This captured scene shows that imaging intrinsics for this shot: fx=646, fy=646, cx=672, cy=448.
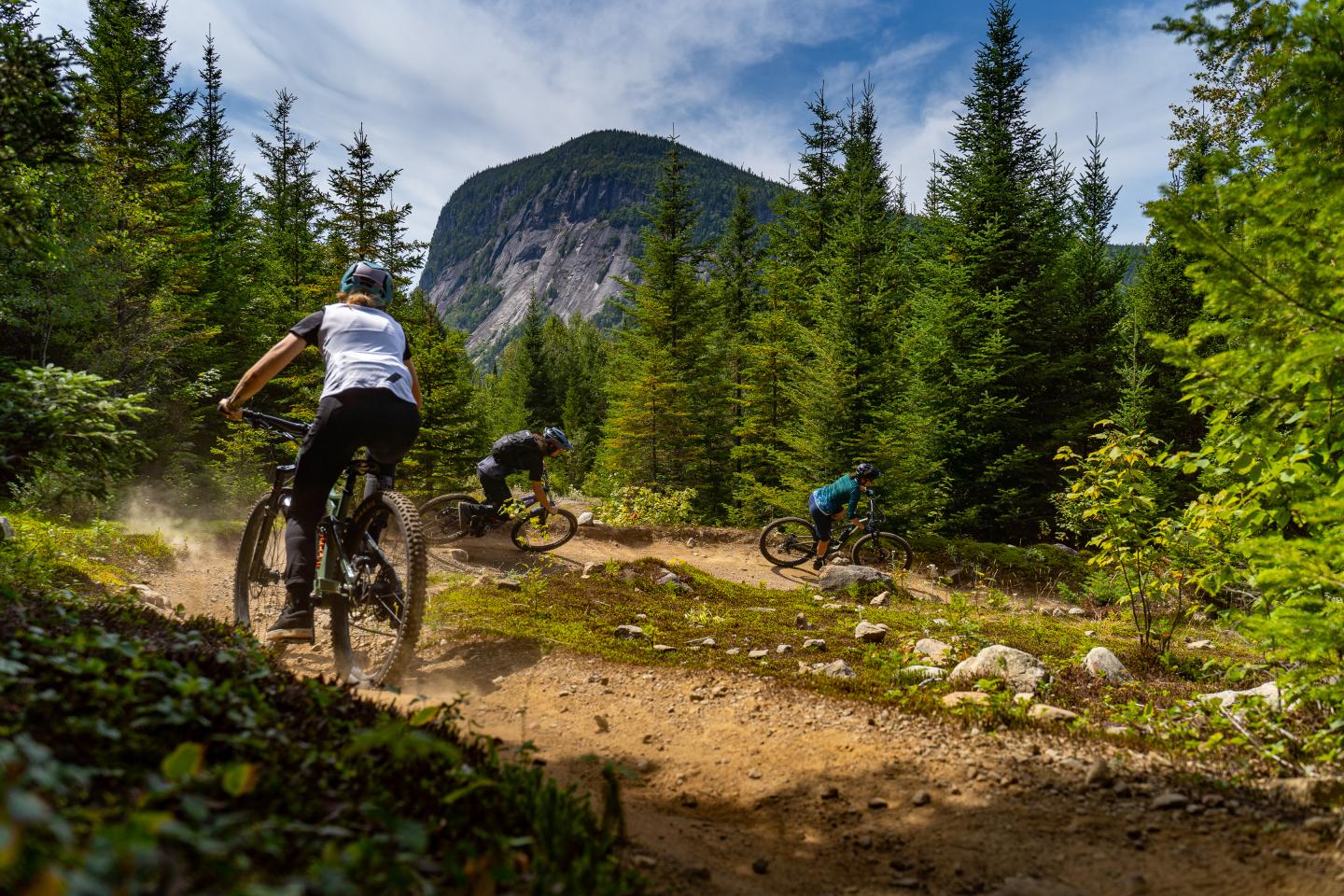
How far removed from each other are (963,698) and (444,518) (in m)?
9.18

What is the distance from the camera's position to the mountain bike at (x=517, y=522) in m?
11.0

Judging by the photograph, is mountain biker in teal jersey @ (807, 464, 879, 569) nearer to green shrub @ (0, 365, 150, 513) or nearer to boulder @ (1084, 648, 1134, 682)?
boulder @ (1084, 648, 1134, 682)

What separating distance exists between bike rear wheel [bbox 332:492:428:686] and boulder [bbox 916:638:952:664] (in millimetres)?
3850

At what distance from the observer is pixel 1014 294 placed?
17.8m

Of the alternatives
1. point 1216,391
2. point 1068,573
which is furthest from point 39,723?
point 1068,573

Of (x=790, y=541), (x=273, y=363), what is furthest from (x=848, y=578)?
(x=273, y=363)

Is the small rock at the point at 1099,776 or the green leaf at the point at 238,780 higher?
the green leaf at the point at 238,780

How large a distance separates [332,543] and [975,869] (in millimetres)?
4011

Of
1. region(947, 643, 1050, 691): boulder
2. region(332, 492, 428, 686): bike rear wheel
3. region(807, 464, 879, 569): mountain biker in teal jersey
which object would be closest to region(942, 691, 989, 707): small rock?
region(947, 643, 1050, 691): boulder

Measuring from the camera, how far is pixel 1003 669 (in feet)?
15.1

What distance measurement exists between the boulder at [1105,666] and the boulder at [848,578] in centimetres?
431

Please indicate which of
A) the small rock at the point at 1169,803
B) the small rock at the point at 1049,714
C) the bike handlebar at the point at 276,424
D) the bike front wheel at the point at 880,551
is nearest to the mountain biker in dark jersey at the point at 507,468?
the bike front wheel at the point at 880,551

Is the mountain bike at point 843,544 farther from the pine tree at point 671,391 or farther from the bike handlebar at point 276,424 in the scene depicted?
the pine tree at point 671,391

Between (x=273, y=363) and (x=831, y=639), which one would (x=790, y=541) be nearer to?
(x=831, y=639)
